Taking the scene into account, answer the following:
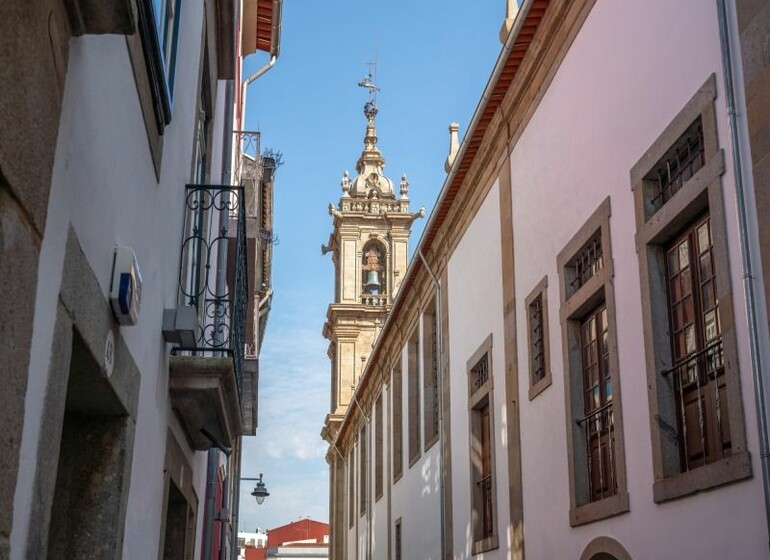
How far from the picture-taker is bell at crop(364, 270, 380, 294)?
41.2 meters

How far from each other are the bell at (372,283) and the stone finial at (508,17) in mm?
27570

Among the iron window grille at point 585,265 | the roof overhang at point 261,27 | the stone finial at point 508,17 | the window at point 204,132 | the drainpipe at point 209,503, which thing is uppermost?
the roof overhang at point 261,27

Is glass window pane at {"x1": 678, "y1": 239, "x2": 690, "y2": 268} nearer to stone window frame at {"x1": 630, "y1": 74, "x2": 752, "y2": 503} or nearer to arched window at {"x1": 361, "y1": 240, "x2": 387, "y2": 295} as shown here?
stone window frame at {"x1": 630, "y1": 74, "x2": 752, "y2": 503}

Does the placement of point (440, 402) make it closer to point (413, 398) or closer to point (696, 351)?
point (413, 398)

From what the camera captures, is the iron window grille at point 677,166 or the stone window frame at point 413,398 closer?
the iron window grille at point 677,166

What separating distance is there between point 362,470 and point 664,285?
2311 cm

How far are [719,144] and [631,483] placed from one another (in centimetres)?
294

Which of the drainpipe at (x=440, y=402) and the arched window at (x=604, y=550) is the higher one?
the drainpipe at (x=440, y=402)

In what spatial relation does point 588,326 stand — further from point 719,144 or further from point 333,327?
point 333,327

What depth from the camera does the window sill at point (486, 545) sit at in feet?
42.5

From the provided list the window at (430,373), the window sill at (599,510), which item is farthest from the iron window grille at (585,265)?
the window at (430,373)

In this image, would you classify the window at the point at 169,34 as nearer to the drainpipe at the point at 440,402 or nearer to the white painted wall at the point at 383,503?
the drainpipe at the point at 440,402

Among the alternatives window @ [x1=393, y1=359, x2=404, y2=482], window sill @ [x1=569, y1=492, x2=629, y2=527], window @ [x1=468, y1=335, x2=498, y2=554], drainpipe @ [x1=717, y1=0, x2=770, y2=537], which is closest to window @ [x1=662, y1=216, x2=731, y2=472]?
drainpipe @ [x1=717, y1=0, x2=770, y2=537]

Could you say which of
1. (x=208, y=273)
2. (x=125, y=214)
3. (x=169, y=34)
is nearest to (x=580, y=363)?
(x=208, y=273)
